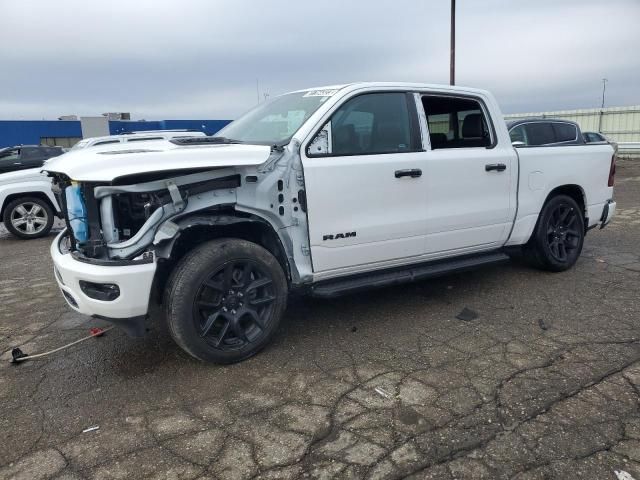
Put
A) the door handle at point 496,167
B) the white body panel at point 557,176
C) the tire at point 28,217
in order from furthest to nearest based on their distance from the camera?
the tire at point 28,217 < the white body panel at point 557,176 < the door handle at point 496,167

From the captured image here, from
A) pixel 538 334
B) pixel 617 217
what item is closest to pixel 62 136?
pixel 617 217

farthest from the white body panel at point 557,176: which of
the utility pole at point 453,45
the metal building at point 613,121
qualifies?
the metal building at point 613,121

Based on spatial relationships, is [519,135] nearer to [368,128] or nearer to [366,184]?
[368,128]

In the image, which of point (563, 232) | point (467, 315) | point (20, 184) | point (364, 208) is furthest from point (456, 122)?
point (20, 184)

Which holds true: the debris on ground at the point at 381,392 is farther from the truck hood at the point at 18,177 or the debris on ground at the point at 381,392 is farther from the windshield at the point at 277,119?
the truck hood at the point at 18,177

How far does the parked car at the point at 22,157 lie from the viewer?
38.9 feet

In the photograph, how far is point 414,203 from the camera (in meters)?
4.05

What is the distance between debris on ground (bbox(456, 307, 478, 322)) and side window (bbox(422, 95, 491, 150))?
56.9 inches

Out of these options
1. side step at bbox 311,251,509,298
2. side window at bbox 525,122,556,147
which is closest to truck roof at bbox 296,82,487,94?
side window at bbox 525,122,556,147

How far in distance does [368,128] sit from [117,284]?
7.05 ft

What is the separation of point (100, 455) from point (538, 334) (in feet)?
10.3

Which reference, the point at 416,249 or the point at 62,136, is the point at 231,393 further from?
the point at 62,136

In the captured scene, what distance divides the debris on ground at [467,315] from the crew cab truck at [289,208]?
39cm

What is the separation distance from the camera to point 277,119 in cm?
413
